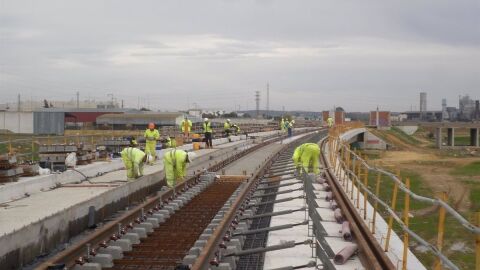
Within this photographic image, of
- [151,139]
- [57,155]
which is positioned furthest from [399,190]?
[57,155]

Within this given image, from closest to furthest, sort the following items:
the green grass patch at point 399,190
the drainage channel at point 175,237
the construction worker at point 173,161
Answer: the drainage channel at point 175,237 → the construction worker at point 173,161 → the green grass patch at point 399,190

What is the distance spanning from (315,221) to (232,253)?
1.18 metres

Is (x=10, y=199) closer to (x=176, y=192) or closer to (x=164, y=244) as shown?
(x=176, y=192)

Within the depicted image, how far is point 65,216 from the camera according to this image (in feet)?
30.9

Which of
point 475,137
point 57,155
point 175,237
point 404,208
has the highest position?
point 57,155

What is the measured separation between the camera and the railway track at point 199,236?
7.20m

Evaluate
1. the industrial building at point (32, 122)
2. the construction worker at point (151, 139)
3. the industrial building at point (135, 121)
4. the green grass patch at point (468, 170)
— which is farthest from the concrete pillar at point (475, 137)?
the construction worker at point (151, 139)

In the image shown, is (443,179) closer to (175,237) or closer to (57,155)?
Answer: (57,155)

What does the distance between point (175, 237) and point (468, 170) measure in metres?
36.0

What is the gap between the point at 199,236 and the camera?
9.01m

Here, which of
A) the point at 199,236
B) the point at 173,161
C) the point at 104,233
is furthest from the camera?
the point at 173,161

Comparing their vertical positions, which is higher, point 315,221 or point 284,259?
point 315,221

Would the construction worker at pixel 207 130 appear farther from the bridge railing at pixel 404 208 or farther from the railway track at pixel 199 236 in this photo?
the railway track at pixel 199 236

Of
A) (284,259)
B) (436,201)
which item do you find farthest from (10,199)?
(436,201)
